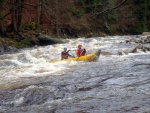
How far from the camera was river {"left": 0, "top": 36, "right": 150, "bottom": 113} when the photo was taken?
6.22 m

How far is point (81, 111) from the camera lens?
592 centimetres

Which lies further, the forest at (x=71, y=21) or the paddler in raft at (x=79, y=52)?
the forest at (x=71, y=21)

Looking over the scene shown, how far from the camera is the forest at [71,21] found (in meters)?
22.1

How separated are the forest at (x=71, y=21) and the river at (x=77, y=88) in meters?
9.80

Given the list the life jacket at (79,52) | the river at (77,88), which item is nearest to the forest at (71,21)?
the life jacket at (79,52)

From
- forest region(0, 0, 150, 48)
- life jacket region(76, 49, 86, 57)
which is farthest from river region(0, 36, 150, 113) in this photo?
forest region(0, 0, 150, 48)

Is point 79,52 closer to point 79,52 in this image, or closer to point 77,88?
point 79,52

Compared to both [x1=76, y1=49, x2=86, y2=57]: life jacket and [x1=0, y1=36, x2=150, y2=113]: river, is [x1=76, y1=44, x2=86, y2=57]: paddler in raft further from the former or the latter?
[x1=0, y1=36, x2=150, y2=113]: river

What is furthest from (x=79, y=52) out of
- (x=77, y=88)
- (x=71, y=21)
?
(x=71, y=21)

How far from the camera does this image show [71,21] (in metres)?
30.7

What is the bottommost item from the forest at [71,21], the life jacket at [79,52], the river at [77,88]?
the river at [77,88]

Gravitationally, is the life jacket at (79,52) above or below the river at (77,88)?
above

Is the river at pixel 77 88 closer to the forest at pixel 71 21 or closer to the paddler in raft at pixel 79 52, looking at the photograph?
the paddler in raft at pixel 79 52

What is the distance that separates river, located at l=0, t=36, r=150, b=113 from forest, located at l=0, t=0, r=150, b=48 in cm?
980
